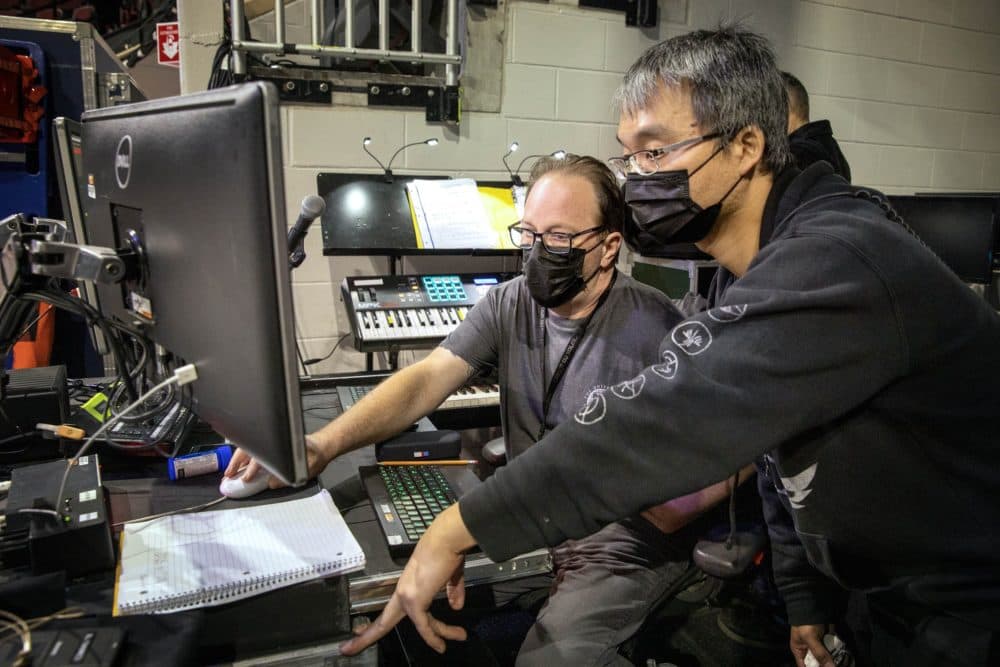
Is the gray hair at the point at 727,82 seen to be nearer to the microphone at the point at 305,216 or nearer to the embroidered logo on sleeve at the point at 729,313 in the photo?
the embroidered logo on sleeve at the point at 729,313

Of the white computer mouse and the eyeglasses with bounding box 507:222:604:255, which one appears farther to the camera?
the eyeglasses with bounding box 507:222:604:255

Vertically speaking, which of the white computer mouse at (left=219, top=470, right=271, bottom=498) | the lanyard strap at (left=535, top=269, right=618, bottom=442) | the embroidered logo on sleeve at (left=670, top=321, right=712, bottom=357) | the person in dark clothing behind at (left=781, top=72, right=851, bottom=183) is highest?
the person in dark clothing behind at (left=781, top=72, right=851, bottom=183)

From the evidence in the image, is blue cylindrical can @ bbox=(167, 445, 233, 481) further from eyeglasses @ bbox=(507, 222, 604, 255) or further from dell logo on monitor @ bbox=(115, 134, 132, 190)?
eyeglasses @ bbox=(507, 222, 604, 255)

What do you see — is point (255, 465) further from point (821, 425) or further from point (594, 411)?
point (821, 425)

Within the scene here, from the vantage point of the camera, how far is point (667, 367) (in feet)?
2.51

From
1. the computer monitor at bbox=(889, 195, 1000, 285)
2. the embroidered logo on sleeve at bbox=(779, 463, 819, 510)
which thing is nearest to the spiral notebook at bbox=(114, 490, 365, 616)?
the embroidered logo on sleeve at bbox=(779, 463, 819, 510)

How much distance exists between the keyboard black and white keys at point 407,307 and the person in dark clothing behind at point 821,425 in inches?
49.2

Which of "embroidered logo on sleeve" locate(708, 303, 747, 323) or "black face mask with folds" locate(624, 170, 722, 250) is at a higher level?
"black face mask with folds" locate(624, 170, 722, 250)

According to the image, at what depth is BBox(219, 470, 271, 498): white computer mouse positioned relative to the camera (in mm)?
1133

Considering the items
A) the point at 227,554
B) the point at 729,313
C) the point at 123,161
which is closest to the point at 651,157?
→ the point at 729,313

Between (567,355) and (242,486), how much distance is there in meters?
0.76

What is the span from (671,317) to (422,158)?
1.56m

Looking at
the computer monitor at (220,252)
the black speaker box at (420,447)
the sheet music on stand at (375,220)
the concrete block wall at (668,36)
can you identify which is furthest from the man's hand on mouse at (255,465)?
the concrete block wall at (668,36)

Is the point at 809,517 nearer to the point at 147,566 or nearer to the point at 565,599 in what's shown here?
the point at 565,599
